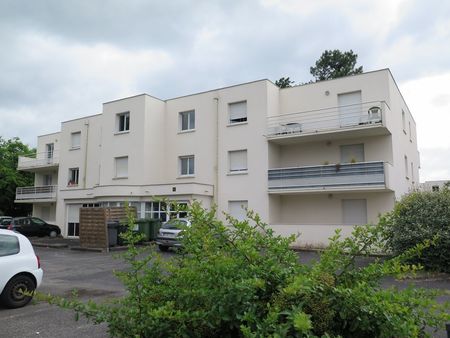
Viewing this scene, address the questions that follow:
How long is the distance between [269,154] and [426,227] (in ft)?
34.5

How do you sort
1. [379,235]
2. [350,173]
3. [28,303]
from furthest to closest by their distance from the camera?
1. [350,173]
2. [28,303]
3. [379,235]

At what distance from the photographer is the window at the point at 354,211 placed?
68.1 ft

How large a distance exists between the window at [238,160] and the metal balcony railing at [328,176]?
210cm

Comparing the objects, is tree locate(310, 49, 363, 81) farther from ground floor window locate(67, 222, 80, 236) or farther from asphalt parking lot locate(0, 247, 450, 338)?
asphalt parking lot locate(0, 247, 450, 338)

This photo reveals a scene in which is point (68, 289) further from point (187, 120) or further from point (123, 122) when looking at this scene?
point (123, 122)

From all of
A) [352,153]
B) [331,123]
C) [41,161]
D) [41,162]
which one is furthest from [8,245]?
[41,161]

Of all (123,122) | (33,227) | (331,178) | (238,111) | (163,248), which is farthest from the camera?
(33,227)

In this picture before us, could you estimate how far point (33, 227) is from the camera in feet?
94.3

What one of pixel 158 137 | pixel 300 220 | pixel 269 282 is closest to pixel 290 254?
pixel 269 282

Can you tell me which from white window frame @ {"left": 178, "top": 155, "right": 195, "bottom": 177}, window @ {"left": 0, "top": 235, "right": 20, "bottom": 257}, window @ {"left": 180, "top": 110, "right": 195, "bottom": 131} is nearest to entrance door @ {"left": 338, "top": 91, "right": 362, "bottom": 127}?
window @ {"left": 180, "top": 110, "right": 195, "bottom": 131}

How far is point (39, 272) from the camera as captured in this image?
28.1ft

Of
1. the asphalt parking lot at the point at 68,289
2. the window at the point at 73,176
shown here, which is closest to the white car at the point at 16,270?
the asphalt parking lot at the point at 68,289

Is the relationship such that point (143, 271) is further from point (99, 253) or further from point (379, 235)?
point (99, 253)

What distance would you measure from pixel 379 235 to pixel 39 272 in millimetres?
7611
